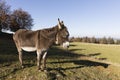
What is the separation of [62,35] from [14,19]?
59.3m

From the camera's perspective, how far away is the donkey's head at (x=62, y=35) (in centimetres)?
1387

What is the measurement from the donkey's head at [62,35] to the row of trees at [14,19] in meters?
52.9

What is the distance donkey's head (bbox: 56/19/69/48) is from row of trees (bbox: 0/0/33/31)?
174 feet

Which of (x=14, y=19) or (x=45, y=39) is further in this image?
(x=14, y=19)

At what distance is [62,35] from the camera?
13930mm

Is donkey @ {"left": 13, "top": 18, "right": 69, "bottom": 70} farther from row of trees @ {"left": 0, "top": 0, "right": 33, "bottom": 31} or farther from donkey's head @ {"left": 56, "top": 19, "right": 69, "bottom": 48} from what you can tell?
row of trees @ {"left": 0, "top": 0, "right": 33, "bottom": 31}

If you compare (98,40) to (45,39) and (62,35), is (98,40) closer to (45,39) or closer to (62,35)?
(62,35)

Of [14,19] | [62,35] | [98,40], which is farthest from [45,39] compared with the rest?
[98,40]

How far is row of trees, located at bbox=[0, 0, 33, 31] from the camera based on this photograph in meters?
65.4

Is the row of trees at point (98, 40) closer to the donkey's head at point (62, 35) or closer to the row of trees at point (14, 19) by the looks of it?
the row of trees at point (14, 19)

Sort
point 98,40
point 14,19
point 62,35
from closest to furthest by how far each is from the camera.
Answer: point 62,35, point 14,19, point 98,40

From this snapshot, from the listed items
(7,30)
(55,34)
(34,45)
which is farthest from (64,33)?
(7,30)

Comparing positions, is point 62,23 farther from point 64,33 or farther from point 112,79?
point 112,79

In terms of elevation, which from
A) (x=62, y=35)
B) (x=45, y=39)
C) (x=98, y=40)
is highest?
(x=62, y=35)
